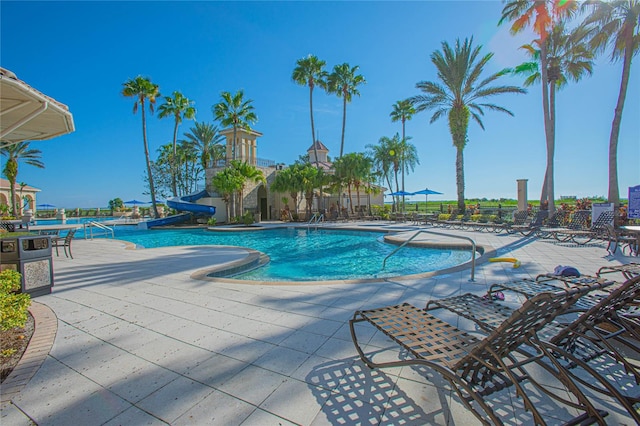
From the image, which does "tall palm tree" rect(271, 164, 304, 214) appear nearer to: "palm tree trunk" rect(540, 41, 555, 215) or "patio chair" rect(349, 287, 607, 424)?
"palm tree trunk" rect(540, 41, 555, 215)

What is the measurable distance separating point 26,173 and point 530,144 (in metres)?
46.2

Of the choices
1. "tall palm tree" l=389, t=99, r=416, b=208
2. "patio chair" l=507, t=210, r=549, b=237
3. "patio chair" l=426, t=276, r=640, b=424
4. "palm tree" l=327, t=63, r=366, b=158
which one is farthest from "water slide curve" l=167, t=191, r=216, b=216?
"patio chair" l=426, t=276, r=640, b=424

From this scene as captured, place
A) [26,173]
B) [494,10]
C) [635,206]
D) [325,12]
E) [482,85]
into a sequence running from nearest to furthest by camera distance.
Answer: [635,206] < [325,12] < [494,10] < [482,85] < [26,173]

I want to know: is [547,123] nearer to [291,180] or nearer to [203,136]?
[291,180]

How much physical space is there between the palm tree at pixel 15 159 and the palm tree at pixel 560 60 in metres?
37.5

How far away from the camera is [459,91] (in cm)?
1809

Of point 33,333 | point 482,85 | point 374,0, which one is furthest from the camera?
point 482,85

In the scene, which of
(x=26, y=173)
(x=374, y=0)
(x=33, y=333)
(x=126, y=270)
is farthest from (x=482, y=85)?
(x=26, y=173)

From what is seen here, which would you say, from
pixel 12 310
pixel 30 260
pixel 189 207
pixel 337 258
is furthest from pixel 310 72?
pixel 12 310

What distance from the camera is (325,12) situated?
11.0 metres

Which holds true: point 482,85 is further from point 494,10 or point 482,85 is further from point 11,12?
point 11,12

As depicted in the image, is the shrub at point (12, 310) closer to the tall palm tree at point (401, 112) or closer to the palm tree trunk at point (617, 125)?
the palm tree trunk at point (617, 125)

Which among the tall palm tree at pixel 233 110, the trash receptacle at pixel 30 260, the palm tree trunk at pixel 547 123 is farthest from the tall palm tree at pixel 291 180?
the trash receptacle at pixel 30 260

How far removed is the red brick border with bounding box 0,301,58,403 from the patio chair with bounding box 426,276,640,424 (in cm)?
370
